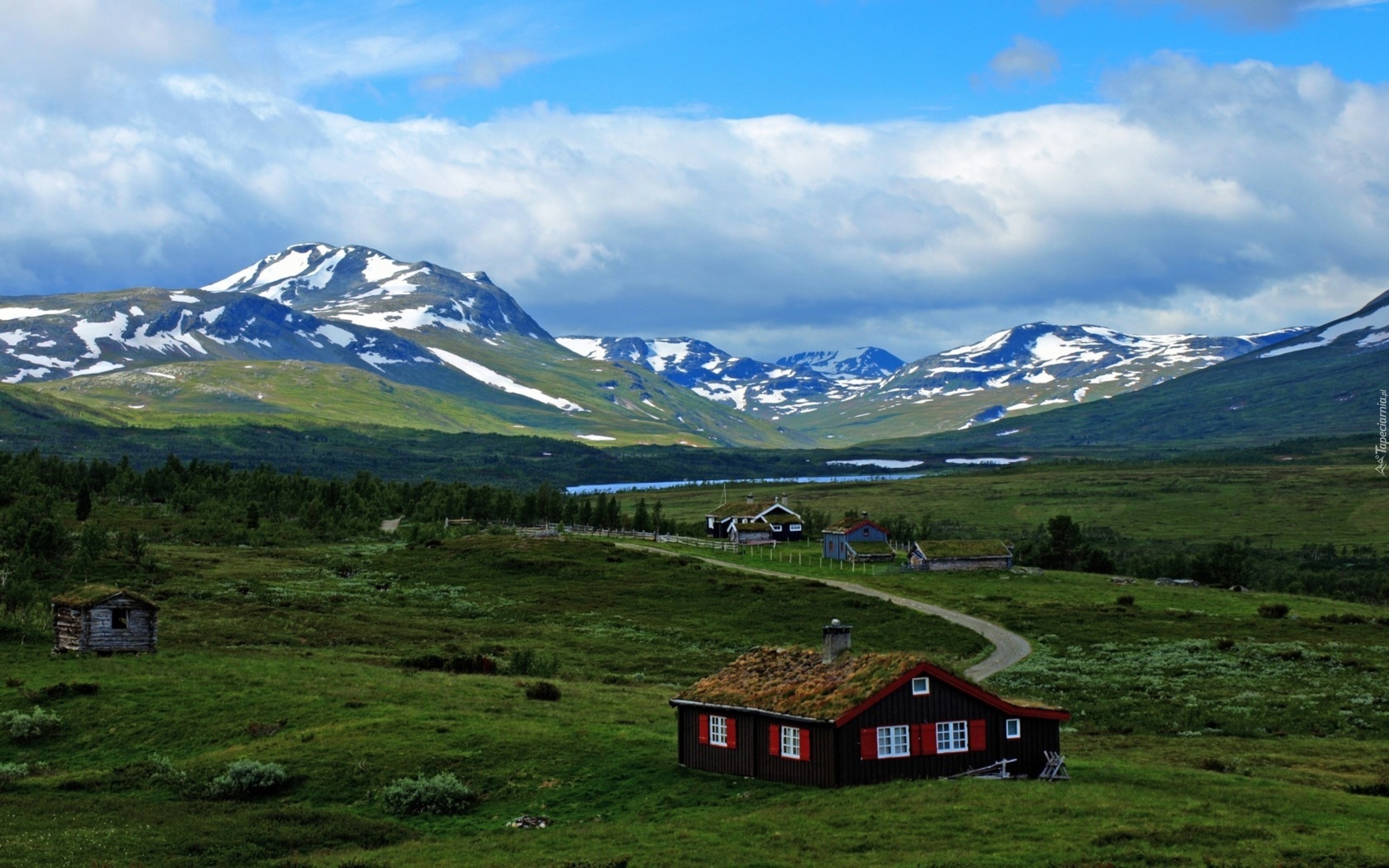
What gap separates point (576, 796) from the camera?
38000mm

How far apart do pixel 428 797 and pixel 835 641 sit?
1373 cm

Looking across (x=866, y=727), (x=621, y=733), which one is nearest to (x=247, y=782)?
(x=621, y=733)

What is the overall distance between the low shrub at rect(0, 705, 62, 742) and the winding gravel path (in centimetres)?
3427

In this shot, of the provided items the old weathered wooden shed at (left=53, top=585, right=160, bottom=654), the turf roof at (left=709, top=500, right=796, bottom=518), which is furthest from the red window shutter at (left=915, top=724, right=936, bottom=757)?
the turf roof at (left=709, top=500, right=796, bottom=518)

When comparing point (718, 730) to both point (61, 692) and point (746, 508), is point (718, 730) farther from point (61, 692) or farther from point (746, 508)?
point (746, 508)

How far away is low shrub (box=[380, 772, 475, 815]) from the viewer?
37.2 m

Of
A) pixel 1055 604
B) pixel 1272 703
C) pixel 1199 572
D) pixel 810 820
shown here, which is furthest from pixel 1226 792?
pixel 1199 572

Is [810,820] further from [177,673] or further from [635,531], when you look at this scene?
[635,531]

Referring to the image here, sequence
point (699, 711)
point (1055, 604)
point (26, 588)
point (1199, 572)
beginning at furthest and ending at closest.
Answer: point (1199, 572), point (1055, 604), point (26, 588), point (699, 711)

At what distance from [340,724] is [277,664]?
548 inches

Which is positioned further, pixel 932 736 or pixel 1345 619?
pixel 1345 619

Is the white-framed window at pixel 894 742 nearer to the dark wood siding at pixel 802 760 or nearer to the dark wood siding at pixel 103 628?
the dark wood siding at pixel 802 760

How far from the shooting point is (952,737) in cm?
3816

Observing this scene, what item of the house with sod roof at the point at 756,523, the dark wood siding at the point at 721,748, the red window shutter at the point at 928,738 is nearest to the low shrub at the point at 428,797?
the dark wood siding at the point at 721,748
